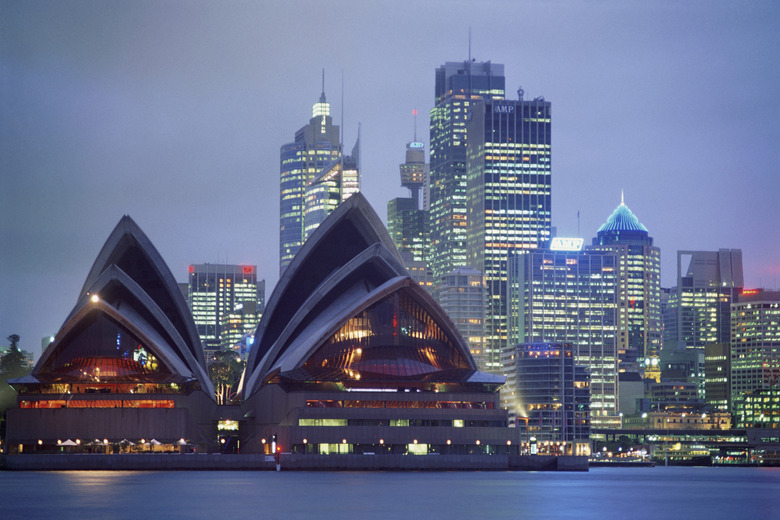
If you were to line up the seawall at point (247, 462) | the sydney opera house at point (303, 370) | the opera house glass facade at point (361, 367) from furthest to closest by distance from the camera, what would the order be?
1. the sydney opera house at point (303, 370)
2. the opera house glass facade at point (361, 367)
3. the seawall at point (247, 462)

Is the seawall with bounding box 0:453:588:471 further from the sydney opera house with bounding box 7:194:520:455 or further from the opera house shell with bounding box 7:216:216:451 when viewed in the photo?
the opera house shell with bounding box 7:216:216:451

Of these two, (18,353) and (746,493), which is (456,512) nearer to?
(746,493)

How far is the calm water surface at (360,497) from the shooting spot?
265ft

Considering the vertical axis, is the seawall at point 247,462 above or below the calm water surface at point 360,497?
above

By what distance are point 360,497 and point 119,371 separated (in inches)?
2314

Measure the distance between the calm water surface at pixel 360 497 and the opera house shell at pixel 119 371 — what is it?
10670 mm

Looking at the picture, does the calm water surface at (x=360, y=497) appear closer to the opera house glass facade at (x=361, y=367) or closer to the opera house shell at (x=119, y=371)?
the opera house glass facade at (x=361, y=367)

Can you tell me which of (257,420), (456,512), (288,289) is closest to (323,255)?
(288,289)

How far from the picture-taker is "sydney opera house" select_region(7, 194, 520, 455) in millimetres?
142125

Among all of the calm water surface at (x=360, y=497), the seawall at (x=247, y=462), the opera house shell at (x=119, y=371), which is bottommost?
the calm water surface at (x=360, y=497)

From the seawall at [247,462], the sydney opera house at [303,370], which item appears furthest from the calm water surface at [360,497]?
the sydney opera house at [303,370]

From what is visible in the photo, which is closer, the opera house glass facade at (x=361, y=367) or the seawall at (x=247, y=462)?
the seawall at (x=247, y=462)

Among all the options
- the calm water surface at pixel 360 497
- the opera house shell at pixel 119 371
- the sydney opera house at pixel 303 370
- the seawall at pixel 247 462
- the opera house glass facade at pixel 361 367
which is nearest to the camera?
the calm water surface at pixel 360 497

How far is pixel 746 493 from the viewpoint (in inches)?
4606
